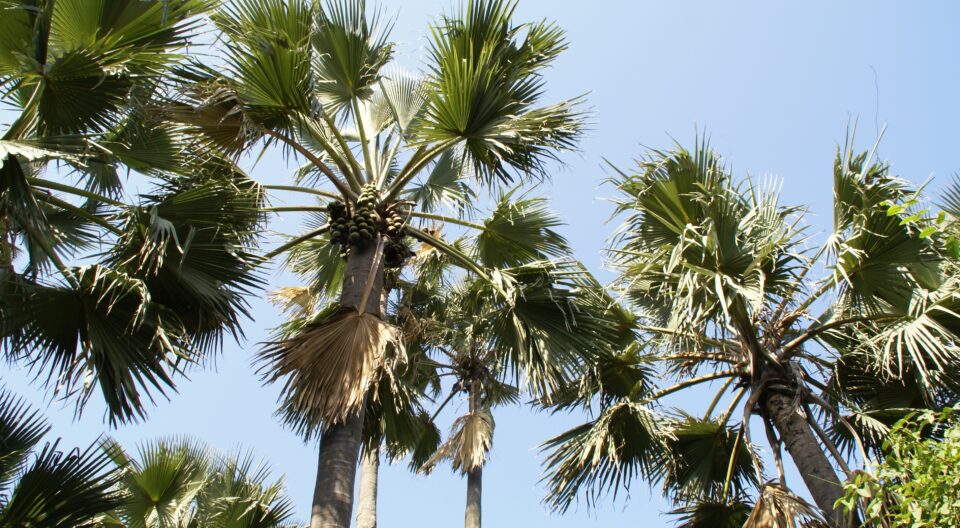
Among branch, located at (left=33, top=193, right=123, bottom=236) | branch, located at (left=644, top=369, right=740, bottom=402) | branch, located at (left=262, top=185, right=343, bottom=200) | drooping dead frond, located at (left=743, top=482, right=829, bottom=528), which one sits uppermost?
branch, located at (left=262, top=185, right=343, bottom=200)

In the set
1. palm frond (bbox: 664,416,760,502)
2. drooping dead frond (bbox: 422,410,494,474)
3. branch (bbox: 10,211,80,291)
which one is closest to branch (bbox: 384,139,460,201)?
branch (bbox: 10,211,80,291)

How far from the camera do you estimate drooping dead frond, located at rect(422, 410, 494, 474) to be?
995 cm

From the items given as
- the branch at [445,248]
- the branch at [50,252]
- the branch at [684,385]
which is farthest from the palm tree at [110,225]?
the branch at [684,385]

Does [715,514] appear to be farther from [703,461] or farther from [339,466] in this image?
[339,466]

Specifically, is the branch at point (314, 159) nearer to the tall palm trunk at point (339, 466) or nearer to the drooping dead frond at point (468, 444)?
the tall palm trunk at point (339, 466)

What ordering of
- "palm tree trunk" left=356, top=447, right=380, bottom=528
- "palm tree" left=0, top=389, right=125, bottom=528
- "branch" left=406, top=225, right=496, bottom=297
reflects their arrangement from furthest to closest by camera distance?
1. "palm tree trunk" left=356, top=447, right=380, bottom=528
2. "branch" left=406, top=225, right=496, bottom=297
3. "palm tree" left=0, top=389, right=125, bottom=528

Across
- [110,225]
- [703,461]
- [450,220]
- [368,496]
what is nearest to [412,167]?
[450,220]

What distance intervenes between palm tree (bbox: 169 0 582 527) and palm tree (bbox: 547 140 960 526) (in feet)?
4.10

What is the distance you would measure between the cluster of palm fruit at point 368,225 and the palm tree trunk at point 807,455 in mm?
3327

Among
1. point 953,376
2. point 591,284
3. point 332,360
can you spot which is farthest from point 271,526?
point 953,376

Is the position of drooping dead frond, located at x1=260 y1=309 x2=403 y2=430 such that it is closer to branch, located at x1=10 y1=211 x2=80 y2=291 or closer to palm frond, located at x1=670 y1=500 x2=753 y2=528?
branch, located at x1=10 y1=211 x2=80 y2=291

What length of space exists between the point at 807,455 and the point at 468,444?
4487mm

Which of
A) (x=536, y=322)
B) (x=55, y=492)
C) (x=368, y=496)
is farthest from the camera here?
(x=368, y=496)

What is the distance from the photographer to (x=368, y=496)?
9.83 metres
